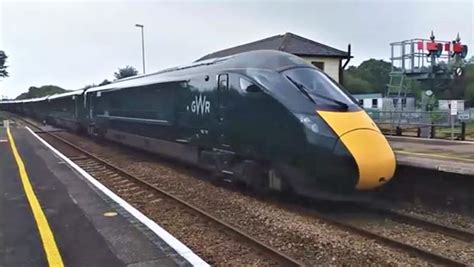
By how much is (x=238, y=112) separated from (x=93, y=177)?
4888mm

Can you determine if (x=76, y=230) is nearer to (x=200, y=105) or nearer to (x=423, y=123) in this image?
(x=200, y=105)

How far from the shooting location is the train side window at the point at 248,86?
905cm

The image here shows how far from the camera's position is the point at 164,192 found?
996 cm

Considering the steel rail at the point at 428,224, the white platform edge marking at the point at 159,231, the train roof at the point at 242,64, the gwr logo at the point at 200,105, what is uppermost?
the train roof at the point at 242,64

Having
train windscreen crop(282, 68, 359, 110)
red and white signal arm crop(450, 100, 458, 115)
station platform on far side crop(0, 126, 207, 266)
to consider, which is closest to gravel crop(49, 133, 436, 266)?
station platform on far side crop(0, 126, 207, 266)

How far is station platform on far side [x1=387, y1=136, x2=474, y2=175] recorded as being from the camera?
351 inches

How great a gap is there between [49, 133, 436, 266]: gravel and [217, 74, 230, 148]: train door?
1.12m

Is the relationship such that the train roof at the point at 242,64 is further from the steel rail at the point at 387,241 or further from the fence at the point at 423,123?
the fence at the point at 423,123

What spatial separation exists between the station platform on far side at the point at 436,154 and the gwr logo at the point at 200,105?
4.09 metres

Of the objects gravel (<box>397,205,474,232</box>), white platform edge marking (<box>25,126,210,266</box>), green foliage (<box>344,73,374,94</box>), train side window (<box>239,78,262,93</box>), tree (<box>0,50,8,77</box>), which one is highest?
tree (<box>0,50,8,77</box>)

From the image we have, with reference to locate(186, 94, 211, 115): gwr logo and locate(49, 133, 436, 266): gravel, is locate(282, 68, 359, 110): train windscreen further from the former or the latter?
locate(186, 94, 211, 115): gwr logo

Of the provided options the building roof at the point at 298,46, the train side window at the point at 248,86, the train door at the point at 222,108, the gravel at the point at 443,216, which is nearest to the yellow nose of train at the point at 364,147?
the gravel at the point at 443,216

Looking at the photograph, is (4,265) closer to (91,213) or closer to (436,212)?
(91,213)

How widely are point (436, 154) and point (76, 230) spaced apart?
421 inches
